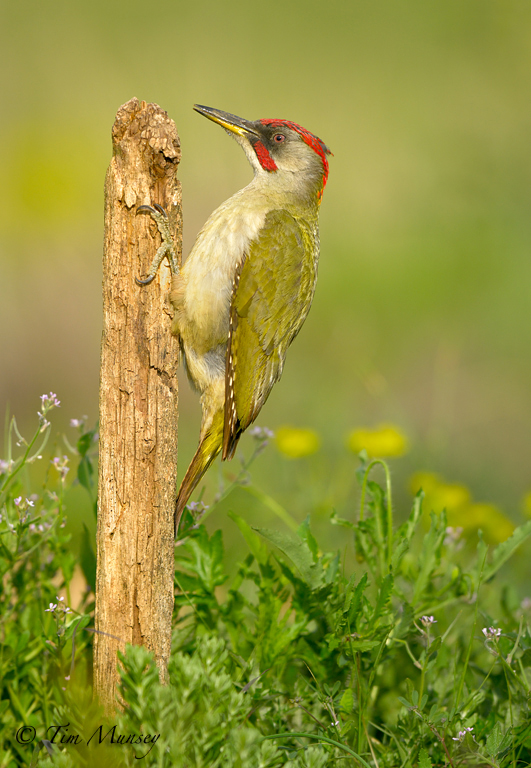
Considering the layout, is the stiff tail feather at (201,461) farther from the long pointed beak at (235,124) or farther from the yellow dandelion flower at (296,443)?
the long pointed beak at (235,124)

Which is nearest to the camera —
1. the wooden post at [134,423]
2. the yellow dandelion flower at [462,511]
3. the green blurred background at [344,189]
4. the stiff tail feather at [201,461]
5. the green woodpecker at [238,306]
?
the wooden post at [134,423]

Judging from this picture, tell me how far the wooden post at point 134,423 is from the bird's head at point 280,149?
1120 mm

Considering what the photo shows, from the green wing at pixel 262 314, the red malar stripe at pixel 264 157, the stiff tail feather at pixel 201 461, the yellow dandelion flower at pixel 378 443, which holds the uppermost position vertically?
the red malar stripe at pixel 264 157

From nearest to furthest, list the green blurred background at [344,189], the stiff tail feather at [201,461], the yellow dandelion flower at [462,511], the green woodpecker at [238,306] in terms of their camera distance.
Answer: the stiff tail feather at [201,461] < the green woodpecker at [238,306] < the yellow dandelion flower at [462,511] < the green blurred background at [344,189]

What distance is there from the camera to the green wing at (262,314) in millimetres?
2436

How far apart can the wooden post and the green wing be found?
539 millimetres

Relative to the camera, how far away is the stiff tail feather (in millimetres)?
2133

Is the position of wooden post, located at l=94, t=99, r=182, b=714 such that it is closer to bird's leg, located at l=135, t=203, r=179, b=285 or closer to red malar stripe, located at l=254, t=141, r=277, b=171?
bird's leg, located at l=135, t=203, r=179, b=285

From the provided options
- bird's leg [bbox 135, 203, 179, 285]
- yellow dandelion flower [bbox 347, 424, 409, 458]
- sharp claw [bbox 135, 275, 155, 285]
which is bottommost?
yellow dandelion flower [bbox 347, 424, 409, 458]

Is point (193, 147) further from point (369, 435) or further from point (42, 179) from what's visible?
point (369, 435)

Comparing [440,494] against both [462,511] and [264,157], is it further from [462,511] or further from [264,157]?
[264,157]

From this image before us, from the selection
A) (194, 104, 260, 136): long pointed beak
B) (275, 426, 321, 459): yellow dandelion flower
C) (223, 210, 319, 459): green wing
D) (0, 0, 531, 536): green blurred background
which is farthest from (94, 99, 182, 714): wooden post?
(0, 0, 531, 536): green blurred background

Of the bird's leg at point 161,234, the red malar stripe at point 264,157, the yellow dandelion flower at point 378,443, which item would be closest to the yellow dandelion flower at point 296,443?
the yellow dandelion flower at point 378,443

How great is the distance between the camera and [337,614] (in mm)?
1960
